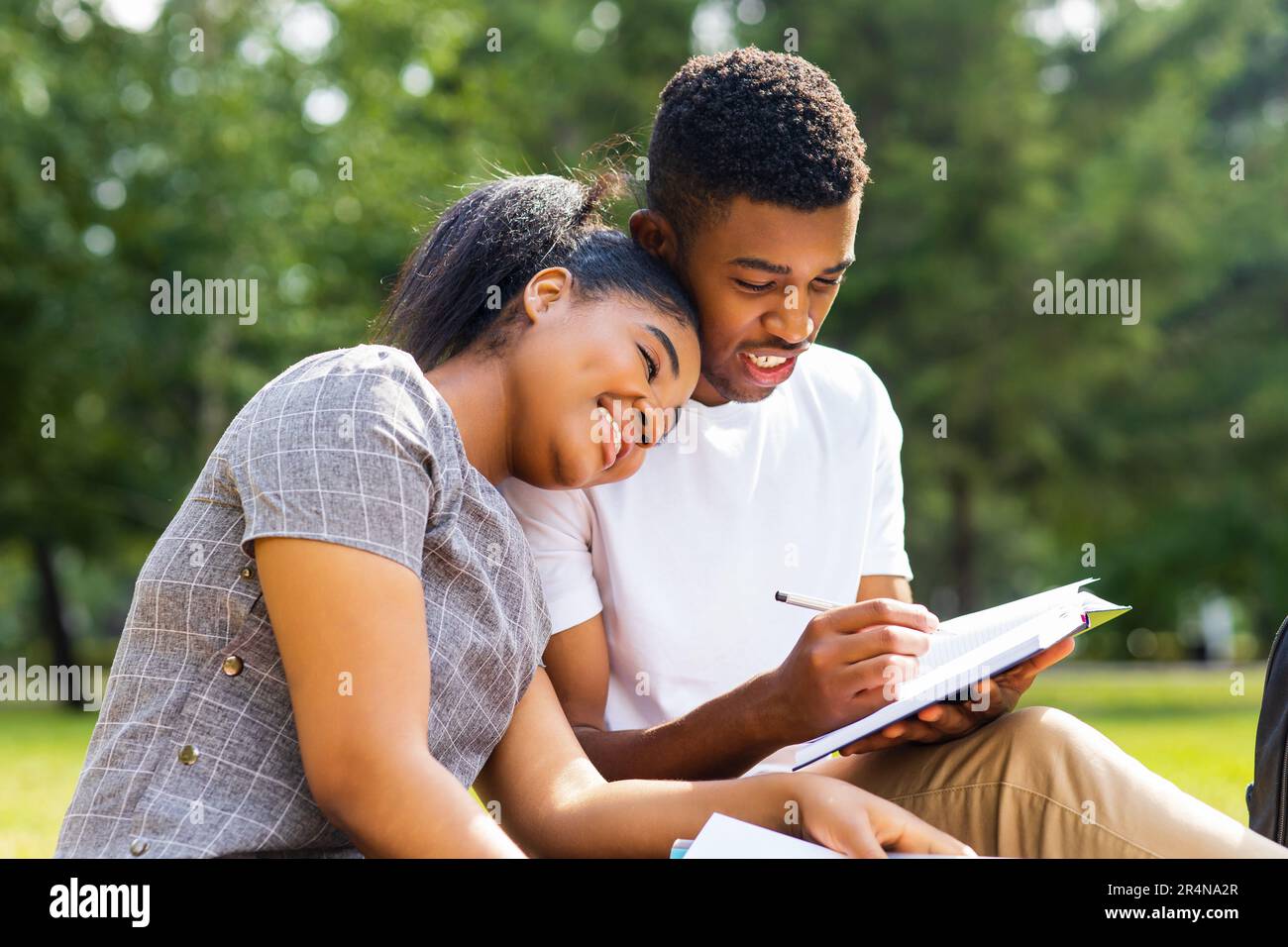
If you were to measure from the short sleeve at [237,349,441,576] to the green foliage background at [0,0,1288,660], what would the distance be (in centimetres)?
1027

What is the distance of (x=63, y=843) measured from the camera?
71.0 inches

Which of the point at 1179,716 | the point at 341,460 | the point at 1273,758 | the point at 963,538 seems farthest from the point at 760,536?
the point at 963,538

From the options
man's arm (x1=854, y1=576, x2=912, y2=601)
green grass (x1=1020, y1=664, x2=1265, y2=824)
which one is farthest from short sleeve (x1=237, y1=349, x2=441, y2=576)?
green grass (x1=1020, y1=664, x2=1265, y2=824)

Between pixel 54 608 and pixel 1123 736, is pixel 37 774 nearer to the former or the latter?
pixel 1123 736

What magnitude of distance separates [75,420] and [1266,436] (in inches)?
515

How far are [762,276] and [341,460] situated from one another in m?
1.12

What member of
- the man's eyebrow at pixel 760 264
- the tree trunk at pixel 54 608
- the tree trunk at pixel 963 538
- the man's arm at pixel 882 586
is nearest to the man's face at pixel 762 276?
the man's eyebrow at pixel 760 264

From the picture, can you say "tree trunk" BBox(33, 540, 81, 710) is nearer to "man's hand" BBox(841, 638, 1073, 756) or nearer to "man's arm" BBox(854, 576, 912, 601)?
"man's arm" BBox(854, 576, 912, 601)

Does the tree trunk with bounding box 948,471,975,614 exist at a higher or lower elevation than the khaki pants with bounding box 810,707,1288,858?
higher

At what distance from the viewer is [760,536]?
292 centimetres

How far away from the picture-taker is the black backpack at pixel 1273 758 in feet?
7.66

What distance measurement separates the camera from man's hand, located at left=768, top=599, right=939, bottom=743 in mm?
2107
